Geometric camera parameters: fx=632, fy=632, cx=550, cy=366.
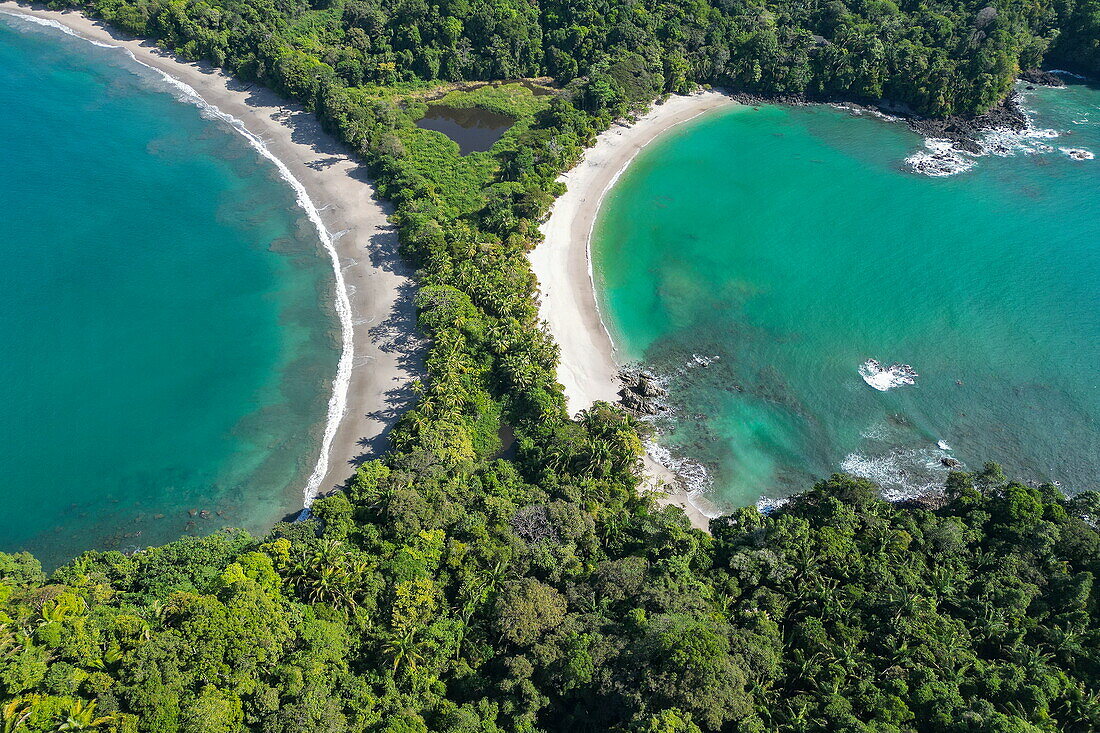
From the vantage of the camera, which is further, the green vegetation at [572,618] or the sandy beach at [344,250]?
the sandy beach at [344,250]

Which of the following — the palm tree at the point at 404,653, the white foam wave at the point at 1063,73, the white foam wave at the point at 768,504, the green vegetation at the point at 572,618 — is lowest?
the white foam wave at the point at 768,504

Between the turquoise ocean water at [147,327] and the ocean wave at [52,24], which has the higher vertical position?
the ocean wave at [52,24]

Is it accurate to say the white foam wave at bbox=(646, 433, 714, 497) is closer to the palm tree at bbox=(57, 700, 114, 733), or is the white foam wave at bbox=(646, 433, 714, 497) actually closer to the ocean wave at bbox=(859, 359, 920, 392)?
the ocean wave at bbox=(859, 359, 920, 392)

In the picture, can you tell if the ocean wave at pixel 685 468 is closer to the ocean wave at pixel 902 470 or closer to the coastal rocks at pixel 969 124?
the ocean wave at pixel 902 470

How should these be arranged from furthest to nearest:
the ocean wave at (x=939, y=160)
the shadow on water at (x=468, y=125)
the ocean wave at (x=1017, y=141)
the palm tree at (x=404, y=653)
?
1. the ocean wave at (x=1017, y=141)
2. the shadow on water at (x=468, y=125)
3. the ocean wave at (x=939, y=160)
4. the palm tree at (x=404, y=653)

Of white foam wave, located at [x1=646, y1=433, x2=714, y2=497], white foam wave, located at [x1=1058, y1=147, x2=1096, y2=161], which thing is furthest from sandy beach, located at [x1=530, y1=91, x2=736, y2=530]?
white foam wave, located at [x1=1058, y1=147, x2=1096, y2=161]

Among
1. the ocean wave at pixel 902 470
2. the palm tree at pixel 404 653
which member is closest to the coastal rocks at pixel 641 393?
the ocean wave at pixel 902 470

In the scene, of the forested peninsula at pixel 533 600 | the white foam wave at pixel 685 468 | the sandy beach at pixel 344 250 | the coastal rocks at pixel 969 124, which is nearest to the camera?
the forested peninsula at pixel 533 600

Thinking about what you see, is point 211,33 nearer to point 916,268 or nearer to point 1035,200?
Result: point 916,268
